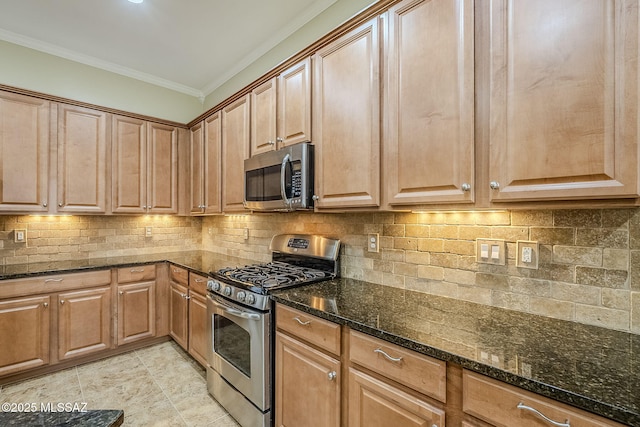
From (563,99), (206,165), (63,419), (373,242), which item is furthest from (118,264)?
(563,99)

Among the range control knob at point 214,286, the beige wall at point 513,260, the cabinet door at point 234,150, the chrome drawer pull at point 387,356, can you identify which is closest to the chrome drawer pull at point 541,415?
the chrome drawer pull at point 387,356

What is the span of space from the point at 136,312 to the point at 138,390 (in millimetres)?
838

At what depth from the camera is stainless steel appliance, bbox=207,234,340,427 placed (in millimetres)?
1817

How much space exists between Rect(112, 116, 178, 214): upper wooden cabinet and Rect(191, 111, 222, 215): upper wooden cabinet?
0.87 ft

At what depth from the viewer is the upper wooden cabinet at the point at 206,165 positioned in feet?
9.86

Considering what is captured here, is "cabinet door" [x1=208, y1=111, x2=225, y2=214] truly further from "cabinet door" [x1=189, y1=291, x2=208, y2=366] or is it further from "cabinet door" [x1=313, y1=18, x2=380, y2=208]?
"cabinet door" [x1=313, y1=18, x2=380, y2=208]

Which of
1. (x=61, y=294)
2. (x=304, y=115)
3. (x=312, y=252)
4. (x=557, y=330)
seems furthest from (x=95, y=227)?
(x=557, y=330)

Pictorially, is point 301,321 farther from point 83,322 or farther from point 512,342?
point 83,322

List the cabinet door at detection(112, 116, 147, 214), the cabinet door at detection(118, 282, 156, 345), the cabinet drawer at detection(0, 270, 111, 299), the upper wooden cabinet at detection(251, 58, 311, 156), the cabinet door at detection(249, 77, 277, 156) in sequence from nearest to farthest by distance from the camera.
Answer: the upper wooden cabinet at detection(251, 58, 311, 156), the cabinet door at detection(249, 77, 277, 156), the cabinet drawer at detection(0, 270, 111, 299), the cabinet door at detection(118, 282, 156, 345), the cabinet door at detection(112, 116, 147, 214)

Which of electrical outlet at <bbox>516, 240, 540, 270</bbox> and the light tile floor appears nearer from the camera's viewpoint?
electrical outlet at <bbox>516, 240, 540, 270</bbox>

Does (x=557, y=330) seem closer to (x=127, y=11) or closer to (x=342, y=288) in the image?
(x=342, y=288)

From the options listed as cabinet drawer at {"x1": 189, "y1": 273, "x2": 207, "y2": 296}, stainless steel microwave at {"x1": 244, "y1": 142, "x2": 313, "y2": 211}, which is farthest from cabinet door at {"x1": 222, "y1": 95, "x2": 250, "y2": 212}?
cabinet drawer at {"x1": 189, "y1": 273, "x2": 207, "y2": 296}

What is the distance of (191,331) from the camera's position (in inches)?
109

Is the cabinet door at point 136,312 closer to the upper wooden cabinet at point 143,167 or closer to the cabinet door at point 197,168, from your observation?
the upper wooden cabinet at point 143,167
